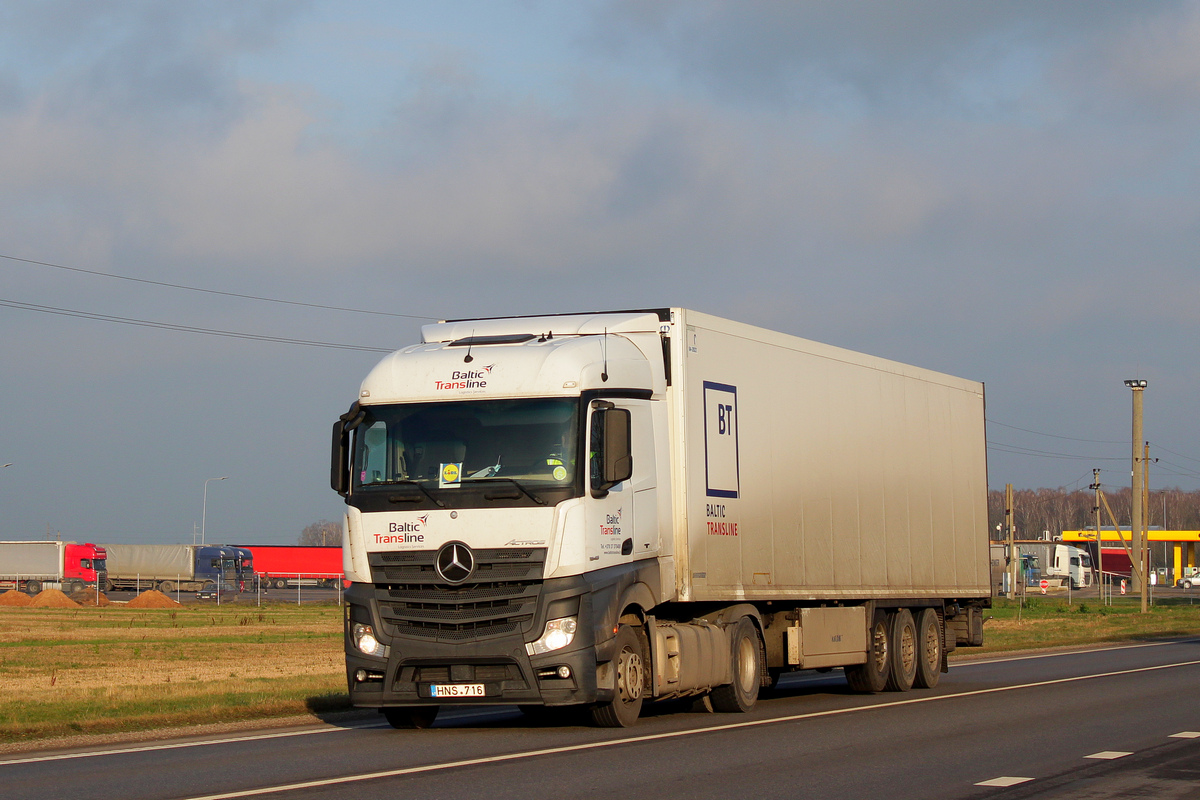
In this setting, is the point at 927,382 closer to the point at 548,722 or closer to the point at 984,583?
the point at 984,583

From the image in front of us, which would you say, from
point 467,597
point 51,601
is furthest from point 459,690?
point 51,601

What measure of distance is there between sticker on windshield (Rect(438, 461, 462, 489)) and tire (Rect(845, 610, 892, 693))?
799cm

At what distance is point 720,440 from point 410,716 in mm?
4465

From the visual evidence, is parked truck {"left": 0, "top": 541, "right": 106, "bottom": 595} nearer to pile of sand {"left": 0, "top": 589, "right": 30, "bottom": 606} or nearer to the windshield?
pile of sand {"left": 0, "top": 589, "right": 30, "bottom": 606}

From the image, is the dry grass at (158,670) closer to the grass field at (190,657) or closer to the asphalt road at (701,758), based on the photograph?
the grass field at (190,657)

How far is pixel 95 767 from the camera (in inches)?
440

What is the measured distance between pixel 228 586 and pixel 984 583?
82890 millimetres

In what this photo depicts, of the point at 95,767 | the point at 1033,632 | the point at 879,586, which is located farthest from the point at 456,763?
the point at 1033,632

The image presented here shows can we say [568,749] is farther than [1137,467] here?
No

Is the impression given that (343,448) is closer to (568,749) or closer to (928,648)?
(568,749)

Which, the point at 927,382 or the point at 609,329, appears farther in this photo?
the point at 927,382

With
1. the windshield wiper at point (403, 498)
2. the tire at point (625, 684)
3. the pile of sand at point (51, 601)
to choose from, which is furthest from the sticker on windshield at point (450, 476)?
the pile of sand at point (51, 601)

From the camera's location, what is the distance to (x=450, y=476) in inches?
516

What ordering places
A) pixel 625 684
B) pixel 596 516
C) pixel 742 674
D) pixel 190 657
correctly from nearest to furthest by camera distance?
pixel 596 516 → pixel 625 684 → pixel 742 674 → pixel 190 657
